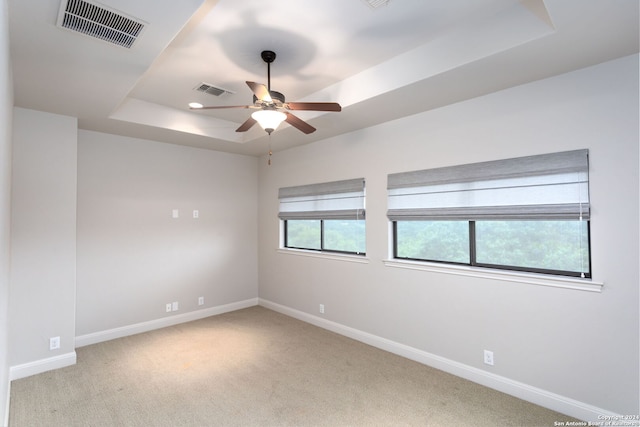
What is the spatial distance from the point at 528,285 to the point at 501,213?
0.62m

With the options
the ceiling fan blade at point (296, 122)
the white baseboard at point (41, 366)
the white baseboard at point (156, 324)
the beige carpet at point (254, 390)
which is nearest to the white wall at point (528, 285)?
the beige carpet at point (254, 390)

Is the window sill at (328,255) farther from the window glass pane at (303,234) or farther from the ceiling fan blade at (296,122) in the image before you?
the ceiling fan blade at (296,122)

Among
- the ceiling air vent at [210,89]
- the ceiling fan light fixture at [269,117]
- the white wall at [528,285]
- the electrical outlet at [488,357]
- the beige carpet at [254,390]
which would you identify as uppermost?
the ceiling air vent at [210,89]

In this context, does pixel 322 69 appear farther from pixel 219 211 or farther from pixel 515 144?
pixel 219 211

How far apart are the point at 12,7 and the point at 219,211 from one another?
11.7 ft

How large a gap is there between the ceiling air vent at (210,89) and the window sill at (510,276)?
103 inches

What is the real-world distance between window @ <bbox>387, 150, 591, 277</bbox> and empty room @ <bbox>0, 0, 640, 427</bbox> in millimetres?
18

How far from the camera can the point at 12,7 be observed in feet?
5.73

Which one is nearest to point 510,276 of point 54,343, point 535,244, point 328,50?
point 535,244

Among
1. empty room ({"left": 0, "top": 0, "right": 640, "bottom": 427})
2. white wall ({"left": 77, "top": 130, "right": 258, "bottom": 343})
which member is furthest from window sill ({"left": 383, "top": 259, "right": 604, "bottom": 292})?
white wall ({"left": 77, "top": 130, "right": 258, "bottom": 343})

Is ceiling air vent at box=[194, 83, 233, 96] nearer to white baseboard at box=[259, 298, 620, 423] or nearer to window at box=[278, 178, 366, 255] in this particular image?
window at box=[278, 178, 366, 255]

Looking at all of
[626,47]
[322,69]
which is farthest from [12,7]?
[626,47]

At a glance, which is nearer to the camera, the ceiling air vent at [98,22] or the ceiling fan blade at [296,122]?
the ceiling air vent at [98,22]

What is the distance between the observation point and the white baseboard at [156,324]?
3896 mm
